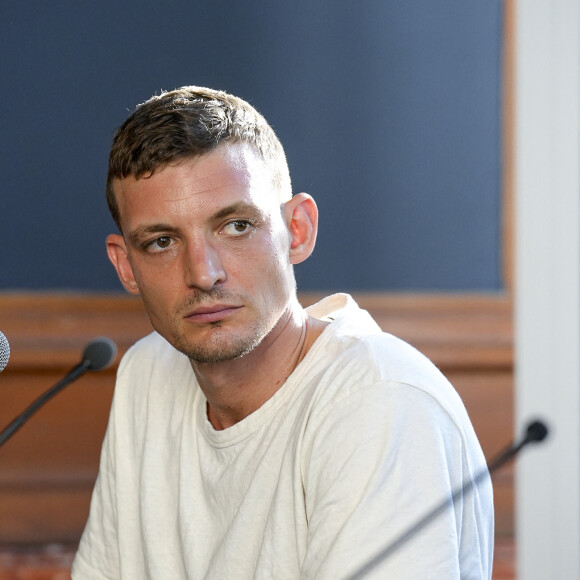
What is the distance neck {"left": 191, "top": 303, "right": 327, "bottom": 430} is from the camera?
128cm

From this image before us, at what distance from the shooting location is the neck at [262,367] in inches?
50.5

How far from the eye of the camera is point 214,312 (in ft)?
3.91

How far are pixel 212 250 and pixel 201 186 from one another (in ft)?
0.27

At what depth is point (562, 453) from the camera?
90.7 inches

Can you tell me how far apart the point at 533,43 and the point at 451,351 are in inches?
37.9

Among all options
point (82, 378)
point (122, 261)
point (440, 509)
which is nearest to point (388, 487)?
point (440, 509)

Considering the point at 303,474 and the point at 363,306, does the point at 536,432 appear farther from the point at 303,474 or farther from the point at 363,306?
the point at 363,306

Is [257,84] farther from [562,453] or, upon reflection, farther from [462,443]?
[462,443]

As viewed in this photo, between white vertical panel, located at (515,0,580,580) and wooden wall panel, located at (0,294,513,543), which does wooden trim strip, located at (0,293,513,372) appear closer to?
wooden wall panel, located at (0,294,513,543)

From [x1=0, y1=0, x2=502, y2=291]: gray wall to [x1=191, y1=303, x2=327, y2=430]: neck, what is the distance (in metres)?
1.53

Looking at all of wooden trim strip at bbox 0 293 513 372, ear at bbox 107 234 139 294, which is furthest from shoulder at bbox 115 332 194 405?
wooden trim strip at bbox 0 293 513 372

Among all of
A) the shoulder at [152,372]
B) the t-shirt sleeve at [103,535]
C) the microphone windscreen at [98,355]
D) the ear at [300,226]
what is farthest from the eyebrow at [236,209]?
the t-shirt sleeve at [103,535]

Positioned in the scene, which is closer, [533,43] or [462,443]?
[462,443]

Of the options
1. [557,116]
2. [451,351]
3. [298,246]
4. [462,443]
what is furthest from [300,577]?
[451,351]
